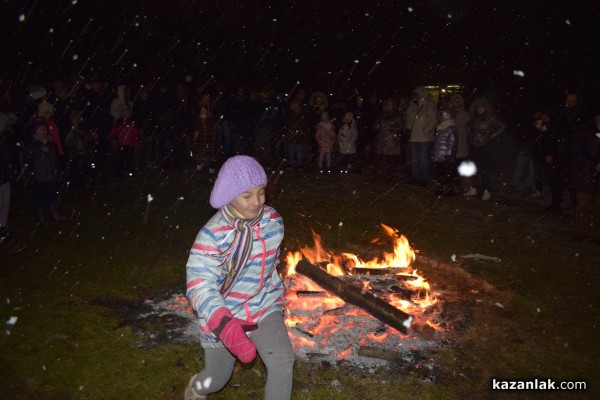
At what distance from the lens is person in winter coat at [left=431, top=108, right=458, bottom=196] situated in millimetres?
11562

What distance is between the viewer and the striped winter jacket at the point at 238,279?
3.19 metres

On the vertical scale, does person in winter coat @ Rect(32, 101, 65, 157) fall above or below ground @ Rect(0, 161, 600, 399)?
above

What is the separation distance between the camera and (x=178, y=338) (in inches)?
198

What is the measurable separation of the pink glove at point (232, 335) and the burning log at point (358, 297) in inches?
90.8

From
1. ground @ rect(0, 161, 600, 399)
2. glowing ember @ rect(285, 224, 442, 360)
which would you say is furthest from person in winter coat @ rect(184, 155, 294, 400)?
glowing ember @ rect(285, 224, 442, 360)

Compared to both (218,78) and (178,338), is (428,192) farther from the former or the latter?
(218,78)

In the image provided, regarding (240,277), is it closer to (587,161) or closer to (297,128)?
(587,161)

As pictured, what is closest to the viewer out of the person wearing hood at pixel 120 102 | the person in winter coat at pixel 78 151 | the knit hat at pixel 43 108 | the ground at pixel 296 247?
the ground at pixel 296 247

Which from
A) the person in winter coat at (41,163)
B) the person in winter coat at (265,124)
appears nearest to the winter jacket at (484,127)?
the person in winter coat at (265,124)

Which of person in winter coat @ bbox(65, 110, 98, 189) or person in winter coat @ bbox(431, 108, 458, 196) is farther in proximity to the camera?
person in winter coat @ bbox(431, 108, 458, 196)

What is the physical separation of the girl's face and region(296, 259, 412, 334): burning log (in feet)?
7.38

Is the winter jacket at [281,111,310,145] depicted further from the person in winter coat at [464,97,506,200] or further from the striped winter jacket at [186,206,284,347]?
the striped winter jacket at [186,206,284,347]

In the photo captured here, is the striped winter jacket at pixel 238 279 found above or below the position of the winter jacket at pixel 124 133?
below

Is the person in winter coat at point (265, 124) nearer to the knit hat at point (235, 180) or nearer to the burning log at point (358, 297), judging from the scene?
the burning log at point (358, 297)
